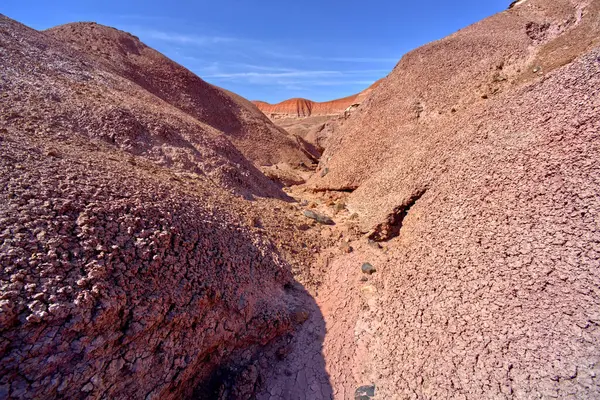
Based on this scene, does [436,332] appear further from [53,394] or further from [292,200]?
[292,200]

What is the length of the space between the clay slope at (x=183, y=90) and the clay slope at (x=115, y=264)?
21.5 feet

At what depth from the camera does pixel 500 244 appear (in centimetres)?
252

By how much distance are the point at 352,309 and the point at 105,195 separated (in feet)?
8.50

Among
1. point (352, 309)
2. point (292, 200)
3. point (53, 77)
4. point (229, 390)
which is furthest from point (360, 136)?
point (53, 77)

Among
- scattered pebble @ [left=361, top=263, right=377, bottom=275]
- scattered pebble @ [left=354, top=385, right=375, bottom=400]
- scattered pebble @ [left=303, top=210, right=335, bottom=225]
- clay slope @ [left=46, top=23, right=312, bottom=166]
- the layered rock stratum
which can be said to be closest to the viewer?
the layered rock stratum

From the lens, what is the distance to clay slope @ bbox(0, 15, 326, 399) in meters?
1.78

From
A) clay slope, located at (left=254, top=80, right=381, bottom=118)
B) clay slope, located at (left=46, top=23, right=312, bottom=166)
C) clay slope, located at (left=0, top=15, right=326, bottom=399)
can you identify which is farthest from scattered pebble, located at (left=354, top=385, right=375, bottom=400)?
clay slope, located at (left=254, top=80, right=381, bottom=118)

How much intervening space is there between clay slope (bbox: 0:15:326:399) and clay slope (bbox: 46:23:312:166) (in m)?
6.55

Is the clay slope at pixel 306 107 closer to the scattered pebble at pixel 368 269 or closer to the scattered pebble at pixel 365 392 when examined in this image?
the scattered pebble at pixel 368 269

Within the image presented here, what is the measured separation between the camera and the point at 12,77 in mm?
4637

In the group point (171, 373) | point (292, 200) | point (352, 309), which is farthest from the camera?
point (292, 200)

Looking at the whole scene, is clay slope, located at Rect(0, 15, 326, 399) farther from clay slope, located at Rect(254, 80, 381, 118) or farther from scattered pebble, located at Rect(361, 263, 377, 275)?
clay slope, located at Rect(254, 80, 381, 118)

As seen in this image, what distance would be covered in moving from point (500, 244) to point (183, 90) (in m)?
11.8

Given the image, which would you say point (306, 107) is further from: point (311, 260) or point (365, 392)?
point (365, 392)
